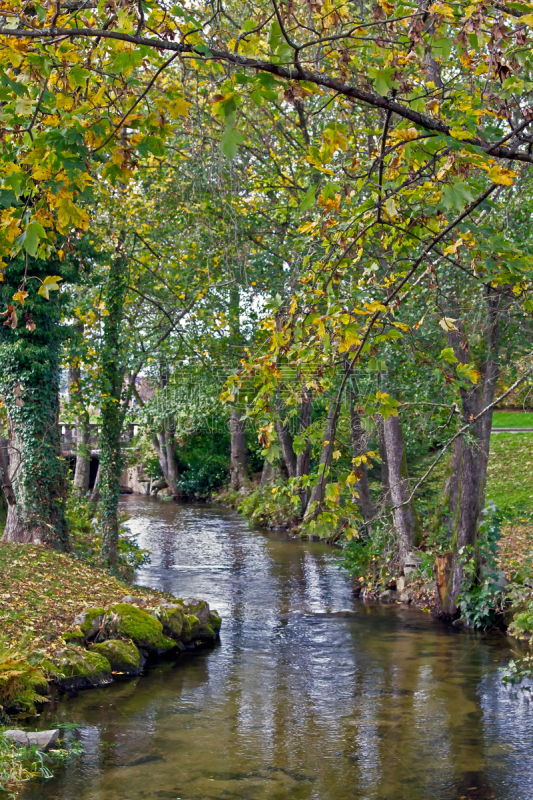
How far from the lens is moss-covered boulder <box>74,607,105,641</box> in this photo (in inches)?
380

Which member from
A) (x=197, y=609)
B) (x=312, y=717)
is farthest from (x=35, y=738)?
(x=197, y=609)

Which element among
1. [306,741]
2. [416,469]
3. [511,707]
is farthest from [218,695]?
[416,469]

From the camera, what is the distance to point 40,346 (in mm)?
12617

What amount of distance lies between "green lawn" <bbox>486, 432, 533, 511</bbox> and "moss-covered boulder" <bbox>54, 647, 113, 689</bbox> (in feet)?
38.4

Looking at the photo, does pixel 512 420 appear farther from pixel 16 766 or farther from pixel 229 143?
pixel 229 143

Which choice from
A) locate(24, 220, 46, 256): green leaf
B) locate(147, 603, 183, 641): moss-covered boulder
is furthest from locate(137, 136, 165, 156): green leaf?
locate(147, 603, 183, 641): moss-covered boulder

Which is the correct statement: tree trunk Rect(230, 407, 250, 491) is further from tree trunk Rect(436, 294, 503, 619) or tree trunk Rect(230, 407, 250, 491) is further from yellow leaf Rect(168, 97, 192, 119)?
→ yellow leaf Rect(168, 97, 192, 119)

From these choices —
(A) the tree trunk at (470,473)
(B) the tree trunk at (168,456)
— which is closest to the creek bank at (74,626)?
(A) the tree trunk at (470,473)

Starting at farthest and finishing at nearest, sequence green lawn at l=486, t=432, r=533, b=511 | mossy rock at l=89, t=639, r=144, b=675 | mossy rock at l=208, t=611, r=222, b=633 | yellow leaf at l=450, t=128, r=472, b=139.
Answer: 1. green lawn at l=486, t=432, r=533, b=511
2. mossy rock at l=208, t=611, r=222, b=633
3. mossy rock at l=89, t=639, r=144, b=675
4. yellow leaf at l=450, t=128, r=472, b=139

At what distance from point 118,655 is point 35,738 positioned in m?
2.67

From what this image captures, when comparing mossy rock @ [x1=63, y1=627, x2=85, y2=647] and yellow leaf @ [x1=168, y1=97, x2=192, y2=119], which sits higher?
yellow leaf @ [x1=168, y1=97, x2=192, y2=119]

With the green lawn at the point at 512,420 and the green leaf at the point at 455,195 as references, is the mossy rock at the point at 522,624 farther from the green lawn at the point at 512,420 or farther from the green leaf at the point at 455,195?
the green lawn at the point at 512,420

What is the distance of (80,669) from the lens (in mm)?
8875

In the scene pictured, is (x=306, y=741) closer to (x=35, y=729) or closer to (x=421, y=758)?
(x=421, y=758)
